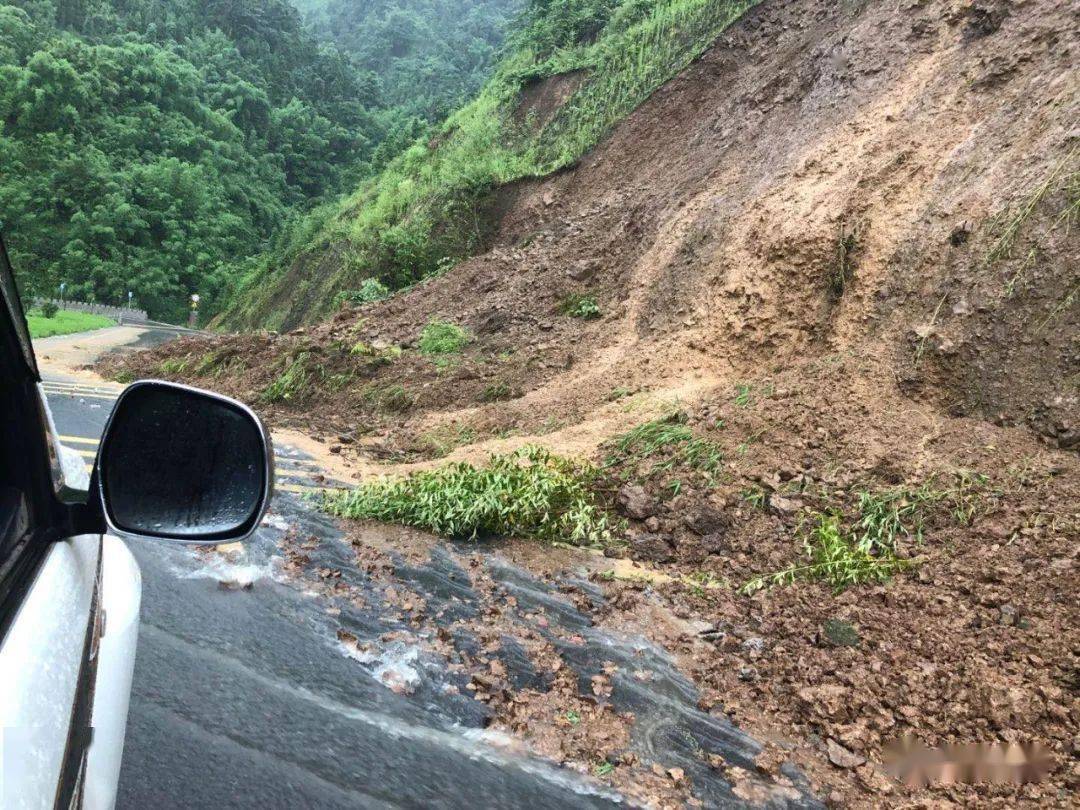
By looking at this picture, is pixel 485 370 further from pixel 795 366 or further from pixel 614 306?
pixel 795 366

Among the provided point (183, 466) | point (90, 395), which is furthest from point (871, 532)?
point (90, 395)

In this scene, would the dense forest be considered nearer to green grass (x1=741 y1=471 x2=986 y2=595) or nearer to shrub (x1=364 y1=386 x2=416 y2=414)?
shrub (x1=364 y1=386 x2=416 y2=414)

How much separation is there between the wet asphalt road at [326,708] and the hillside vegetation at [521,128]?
12.3 m

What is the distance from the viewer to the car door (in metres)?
0.95

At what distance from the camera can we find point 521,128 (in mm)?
18188

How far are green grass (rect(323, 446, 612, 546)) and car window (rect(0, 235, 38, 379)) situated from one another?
4714mm

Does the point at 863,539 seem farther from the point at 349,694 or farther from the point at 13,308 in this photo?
the point at 13,308

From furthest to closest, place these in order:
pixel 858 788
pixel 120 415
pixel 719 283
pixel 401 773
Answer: pixel 719 283
pixel 858 788
pixel 401 773
pixel 120 415

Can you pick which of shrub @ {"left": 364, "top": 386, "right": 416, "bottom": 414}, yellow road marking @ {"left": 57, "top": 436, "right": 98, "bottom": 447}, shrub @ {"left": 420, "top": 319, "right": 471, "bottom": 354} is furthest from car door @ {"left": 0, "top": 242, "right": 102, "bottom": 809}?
shrub @ {"left": 420, "top": 319, "right": 471, "bottom": 354}

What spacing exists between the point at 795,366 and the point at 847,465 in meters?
1.77

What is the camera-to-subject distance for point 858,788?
3178 mm

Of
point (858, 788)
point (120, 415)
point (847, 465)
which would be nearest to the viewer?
point (120, 415)

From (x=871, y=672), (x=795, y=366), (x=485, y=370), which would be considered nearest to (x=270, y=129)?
(x=485, y=370)

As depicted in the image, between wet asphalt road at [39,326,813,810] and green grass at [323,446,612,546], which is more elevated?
wet asphalt road at [39,326,813,810]
